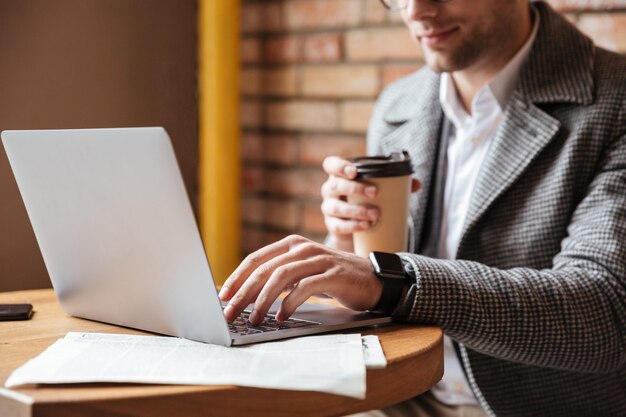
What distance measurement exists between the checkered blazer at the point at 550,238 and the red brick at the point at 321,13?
722 mm

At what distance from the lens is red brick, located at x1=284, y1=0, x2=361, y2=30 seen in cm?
224

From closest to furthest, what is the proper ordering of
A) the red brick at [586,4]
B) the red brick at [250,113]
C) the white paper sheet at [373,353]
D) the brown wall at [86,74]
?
the white paper sheet at [373,353] < the red brick at [586,4] < the brown wall at [86,74] < the red brick at [250,113]

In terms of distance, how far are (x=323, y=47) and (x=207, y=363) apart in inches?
64.7

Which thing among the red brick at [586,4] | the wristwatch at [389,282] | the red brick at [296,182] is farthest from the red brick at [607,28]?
the wristwatch at [389,282]

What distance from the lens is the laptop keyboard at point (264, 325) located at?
92cm

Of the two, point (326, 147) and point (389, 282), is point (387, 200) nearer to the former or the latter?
point (389, 282)

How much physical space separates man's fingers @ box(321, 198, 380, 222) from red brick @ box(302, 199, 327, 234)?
1035 mm

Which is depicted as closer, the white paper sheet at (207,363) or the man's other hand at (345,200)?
the white paper sheet at (207,363)

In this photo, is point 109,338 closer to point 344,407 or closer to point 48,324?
point 48,324

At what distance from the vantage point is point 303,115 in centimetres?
242

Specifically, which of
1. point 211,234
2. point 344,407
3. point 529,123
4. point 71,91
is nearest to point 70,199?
point 344,407

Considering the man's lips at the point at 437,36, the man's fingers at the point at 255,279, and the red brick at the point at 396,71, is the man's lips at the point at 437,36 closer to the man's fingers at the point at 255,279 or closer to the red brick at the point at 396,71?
the red brick at the point at 396,71

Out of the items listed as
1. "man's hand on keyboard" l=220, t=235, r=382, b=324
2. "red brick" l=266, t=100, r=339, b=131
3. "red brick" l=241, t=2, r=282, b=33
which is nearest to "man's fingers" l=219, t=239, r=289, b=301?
"man's hand on keyboard" l=220, t=235, r=382, b=324

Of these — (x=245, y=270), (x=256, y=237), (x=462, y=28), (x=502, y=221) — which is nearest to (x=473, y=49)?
(x=462, y=28)
